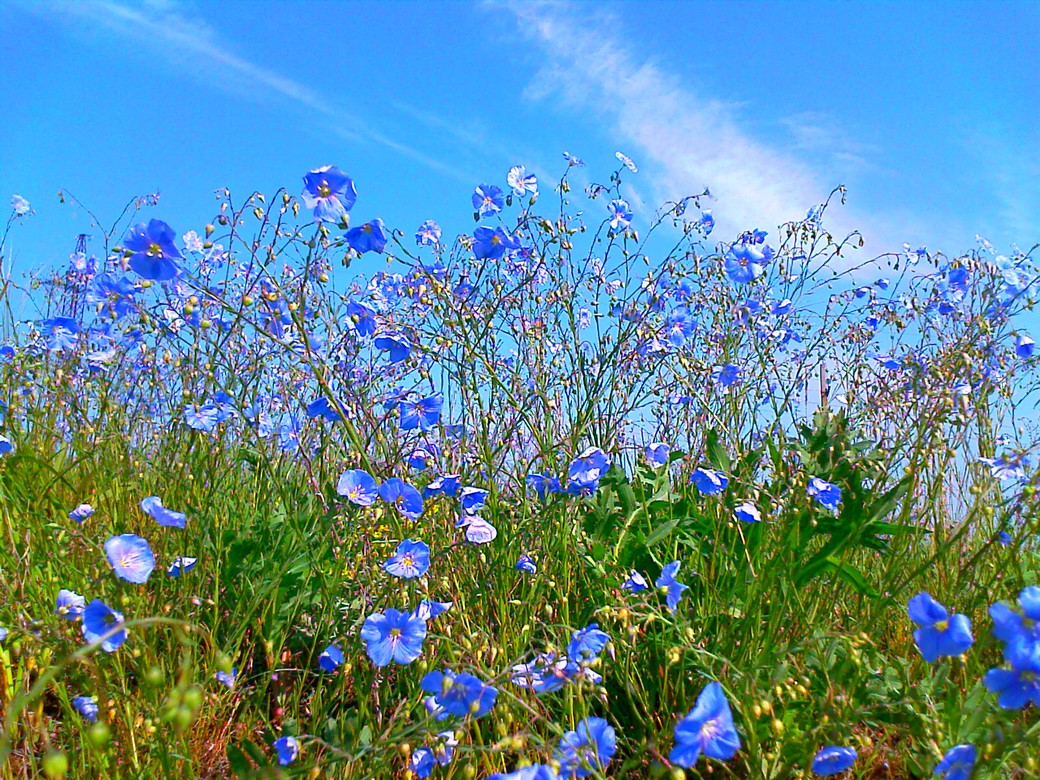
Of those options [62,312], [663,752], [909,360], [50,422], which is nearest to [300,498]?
[663,752]

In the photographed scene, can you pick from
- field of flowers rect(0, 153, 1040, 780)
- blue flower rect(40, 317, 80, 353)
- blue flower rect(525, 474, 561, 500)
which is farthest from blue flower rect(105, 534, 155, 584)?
blue flower rect(40, 317, 80, 353)

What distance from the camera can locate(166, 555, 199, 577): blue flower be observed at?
2176 millimetres

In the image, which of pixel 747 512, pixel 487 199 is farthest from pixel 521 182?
pixel 747 512

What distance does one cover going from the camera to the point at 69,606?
191cm

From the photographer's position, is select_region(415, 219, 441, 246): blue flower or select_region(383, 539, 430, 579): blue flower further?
select_region(415, 219, 441, 246): blue flower

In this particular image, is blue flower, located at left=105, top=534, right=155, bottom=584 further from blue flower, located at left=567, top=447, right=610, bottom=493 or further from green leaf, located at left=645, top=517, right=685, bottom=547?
green leaf, located at left=645, top=517, right=685, bottom=547

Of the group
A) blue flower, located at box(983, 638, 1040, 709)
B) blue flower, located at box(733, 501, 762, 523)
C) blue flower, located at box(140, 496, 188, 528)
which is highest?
blue flower, located at box(140, 496, 188, 528)

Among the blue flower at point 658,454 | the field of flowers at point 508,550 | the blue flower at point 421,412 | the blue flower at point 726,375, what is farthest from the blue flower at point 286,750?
the blue flower at point 726,375

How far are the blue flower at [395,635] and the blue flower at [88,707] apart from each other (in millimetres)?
722

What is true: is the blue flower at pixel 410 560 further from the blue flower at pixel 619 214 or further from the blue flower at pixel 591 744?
the blue flower at pixel 619 214

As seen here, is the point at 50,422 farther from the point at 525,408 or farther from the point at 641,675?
the point at 641,675

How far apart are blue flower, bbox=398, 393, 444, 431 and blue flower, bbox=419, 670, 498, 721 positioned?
3.57 ft

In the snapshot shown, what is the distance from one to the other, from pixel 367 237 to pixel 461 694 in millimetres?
1268

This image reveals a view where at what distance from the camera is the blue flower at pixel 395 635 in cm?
182
